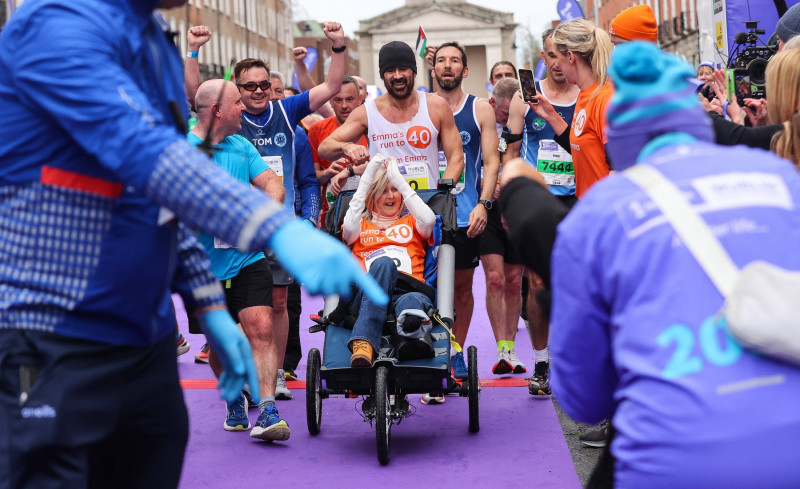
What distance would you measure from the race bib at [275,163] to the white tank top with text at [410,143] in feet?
2.72

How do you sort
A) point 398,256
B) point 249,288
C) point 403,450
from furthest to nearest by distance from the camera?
1. point 398,256
2. point 249,288
3. point 403,450

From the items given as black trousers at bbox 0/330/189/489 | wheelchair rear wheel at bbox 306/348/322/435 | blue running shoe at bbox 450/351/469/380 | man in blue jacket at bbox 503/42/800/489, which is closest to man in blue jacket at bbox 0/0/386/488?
black trousers at bbox 0/330/189/489

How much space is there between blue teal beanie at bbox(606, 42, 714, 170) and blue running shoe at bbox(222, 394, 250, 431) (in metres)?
4.53

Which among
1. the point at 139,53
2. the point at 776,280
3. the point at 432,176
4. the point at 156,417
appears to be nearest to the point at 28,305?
the point at 156,417

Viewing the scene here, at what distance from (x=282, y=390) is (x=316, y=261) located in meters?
5.49

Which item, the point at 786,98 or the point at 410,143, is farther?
the point at 410,143

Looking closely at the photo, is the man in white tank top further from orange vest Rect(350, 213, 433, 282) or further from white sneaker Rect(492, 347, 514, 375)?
white sneaker Rect(492, 347, 514, 375)

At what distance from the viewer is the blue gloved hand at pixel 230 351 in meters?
2.31

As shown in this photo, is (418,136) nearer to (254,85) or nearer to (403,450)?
(254,85)

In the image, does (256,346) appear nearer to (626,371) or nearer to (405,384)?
(405,384)

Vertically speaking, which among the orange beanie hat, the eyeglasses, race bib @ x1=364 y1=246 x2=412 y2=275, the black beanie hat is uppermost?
the orange beanie hat

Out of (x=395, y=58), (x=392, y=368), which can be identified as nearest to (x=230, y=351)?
(x=392, y=368)

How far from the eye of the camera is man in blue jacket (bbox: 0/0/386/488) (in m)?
1.88

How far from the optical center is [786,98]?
361cm
